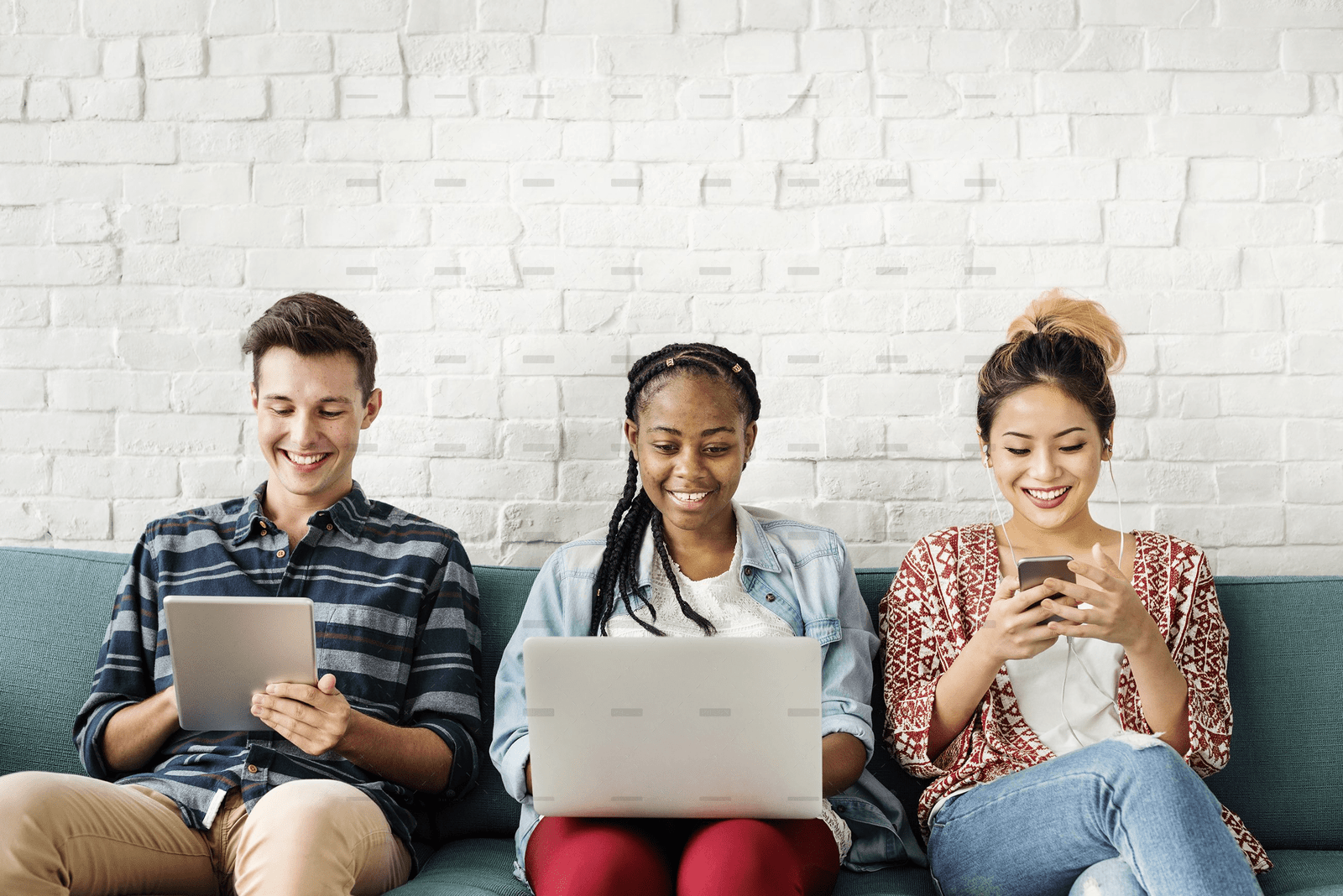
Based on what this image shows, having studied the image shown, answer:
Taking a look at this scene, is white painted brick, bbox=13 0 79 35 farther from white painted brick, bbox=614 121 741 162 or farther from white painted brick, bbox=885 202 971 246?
white painted brick, bbox=885 202 971 246

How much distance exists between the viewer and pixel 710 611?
1.78 metres

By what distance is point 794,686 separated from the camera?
1.26 metres

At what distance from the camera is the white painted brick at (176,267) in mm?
2221

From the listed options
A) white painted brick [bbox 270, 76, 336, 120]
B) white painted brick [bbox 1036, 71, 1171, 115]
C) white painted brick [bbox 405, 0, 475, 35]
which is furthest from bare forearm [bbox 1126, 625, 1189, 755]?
white painted brick [bbox 270, 76, 336, 120]

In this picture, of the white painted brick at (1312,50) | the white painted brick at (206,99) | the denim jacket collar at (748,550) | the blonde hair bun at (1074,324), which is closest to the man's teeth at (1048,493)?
the blonde hair bun at (1074,324)

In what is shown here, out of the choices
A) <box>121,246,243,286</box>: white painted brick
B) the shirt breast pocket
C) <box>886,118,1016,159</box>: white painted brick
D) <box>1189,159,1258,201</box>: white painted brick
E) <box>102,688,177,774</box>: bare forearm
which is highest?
<box>886,118,1016,159</box>: white painted brick

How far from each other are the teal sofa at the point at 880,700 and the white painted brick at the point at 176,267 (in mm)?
617

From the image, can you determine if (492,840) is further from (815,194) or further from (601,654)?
(815,194)

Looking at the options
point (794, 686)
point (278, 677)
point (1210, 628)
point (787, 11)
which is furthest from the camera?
point (787, 11)

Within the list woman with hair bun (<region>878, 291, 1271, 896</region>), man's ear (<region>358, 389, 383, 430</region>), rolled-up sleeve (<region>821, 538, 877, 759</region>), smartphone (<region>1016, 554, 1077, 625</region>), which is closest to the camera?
woman with hair bun (<region>878, 291, 1271, 896</region>)

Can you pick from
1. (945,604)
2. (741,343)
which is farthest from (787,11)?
(945,604)

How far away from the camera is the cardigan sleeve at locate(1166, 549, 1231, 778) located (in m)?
1.64

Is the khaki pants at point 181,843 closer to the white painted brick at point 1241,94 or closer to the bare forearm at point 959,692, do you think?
the bare forearm at point 959,692

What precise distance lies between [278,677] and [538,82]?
132 cm
